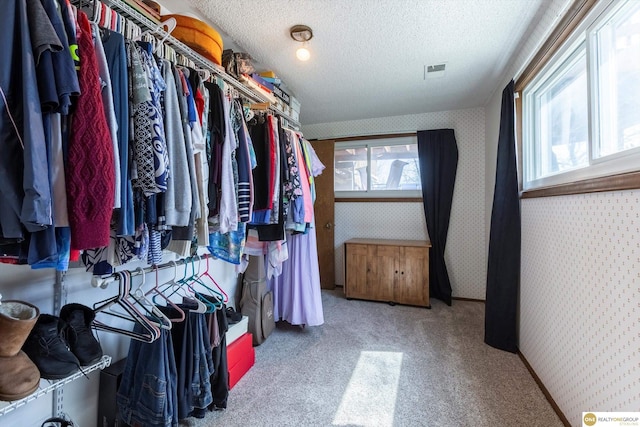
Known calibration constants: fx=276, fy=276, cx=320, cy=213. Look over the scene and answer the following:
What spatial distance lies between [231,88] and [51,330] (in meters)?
1.40

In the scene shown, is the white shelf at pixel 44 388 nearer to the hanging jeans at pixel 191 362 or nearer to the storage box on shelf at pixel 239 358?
the hanging jeans at pixel 191 362

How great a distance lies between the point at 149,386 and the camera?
1.15 metres

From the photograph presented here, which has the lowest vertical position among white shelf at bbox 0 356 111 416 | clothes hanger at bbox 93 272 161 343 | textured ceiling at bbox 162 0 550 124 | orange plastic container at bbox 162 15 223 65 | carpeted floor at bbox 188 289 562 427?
carpeted floor at bbox 188 289 562 427

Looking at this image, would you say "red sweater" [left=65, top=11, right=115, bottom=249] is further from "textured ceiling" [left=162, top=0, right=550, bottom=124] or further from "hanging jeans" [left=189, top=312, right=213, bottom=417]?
"textured ceiling" [left=162, top=0, right=550, bottom=124]

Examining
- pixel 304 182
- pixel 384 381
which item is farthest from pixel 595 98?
pixel 384 381

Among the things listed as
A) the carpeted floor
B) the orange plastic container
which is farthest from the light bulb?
the carpeted floor

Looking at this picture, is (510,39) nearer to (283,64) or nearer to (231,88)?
(283,64)

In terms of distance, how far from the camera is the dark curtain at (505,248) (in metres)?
2.04

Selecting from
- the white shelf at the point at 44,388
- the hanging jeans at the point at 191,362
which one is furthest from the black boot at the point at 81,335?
the hanging jeans at the point at 191,362

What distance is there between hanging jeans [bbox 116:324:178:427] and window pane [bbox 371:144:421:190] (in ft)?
9.86

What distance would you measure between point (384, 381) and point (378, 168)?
2.57 metres

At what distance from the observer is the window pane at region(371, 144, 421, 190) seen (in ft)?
11.5

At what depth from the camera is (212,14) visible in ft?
5.50

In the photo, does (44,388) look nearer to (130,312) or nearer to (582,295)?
(130,312)
